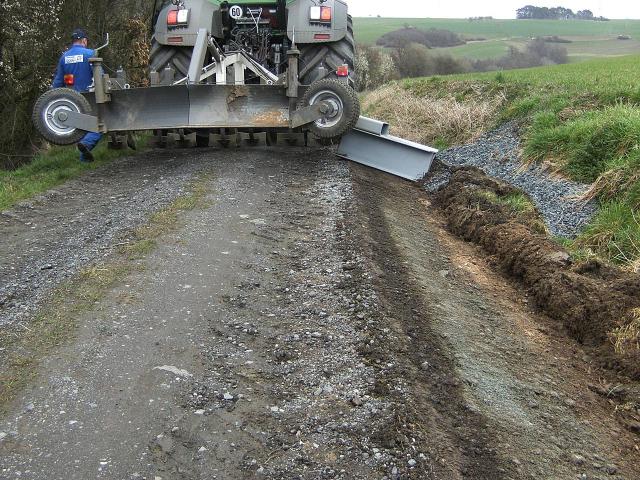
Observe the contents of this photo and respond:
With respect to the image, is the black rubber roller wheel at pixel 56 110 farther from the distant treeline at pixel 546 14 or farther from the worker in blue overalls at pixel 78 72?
the distant treeline at pixel 546 14

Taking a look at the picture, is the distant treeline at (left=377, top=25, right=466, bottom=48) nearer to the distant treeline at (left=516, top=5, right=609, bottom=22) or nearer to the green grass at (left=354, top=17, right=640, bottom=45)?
the green grass at (left=354, top=17, right=640, bottom=45)

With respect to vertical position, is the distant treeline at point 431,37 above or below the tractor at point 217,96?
above

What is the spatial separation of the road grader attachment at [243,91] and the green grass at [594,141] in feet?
5.03

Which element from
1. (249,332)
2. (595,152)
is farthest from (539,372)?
(595,152)

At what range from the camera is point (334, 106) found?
7621 millimetres

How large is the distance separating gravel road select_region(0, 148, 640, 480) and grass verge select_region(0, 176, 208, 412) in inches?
2.6

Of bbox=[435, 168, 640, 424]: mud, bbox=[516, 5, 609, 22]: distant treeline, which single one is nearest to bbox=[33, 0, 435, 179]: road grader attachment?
bbox=[435, 168, 640, 424]: mud

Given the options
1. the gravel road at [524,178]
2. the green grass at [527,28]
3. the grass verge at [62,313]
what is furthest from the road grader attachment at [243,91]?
the green grass at [527,28]

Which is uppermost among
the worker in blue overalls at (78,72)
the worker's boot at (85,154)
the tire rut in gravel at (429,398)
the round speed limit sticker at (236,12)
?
the round speed limit sticker at (236,12)

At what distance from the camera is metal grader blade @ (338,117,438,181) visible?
8.28 meters

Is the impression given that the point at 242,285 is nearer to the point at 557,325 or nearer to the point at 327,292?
the point at 327,292

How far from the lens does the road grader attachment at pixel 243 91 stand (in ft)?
25.0

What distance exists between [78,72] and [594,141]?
6147mm

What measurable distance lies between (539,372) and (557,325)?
76cm
